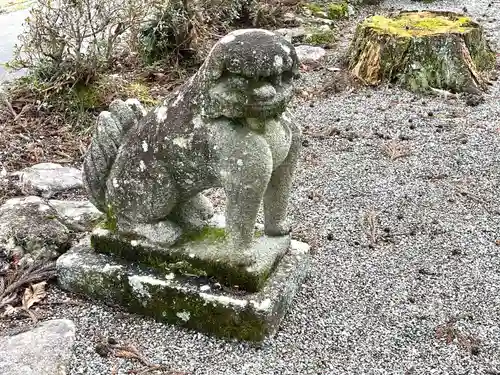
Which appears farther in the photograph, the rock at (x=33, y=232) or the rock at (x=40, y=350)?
the rock at (x=33, y=232)

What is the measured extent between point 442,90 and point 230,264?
3779 mm

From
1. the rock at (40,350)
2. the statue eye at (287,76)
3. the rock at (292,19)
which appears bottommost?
the rock at (40,350)

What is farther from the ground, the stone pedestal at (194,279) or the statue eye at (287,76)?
the statue eye at (287,76)

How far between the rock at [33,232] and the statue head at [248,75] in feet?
4.24

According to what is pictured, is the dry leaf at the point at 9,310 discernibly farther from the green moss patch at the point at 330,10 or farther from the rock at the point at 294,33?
the green moss patch at the point at 330,10

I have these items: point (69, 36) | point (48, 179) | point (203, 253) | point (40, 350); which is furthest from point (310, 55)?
point (40, 350)

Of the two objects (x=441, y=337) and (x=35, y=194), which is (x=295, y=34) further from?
(x=441, y=337)

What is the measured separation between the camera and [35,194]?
12.8 feet

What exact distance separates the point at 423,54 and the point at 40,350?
176 inches

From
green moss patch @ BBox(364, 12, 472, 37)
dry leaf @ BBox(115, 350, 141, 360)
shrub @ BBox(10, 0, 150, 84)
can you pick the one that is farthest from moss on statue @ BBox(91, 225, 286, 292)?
green moss patch @ BBox(364, 12, 472, 37)

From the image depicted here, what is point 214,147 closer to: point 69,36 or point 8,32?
point 69,36

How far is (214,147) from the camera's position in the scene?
2396 mm

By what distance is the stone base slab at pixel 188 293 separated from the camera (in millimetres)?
2576

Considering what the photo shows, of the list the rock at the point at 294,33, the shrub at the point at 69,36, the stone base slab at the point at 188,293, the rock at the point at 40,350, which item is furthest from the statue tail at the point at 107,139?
the rock at the point at 294,33
